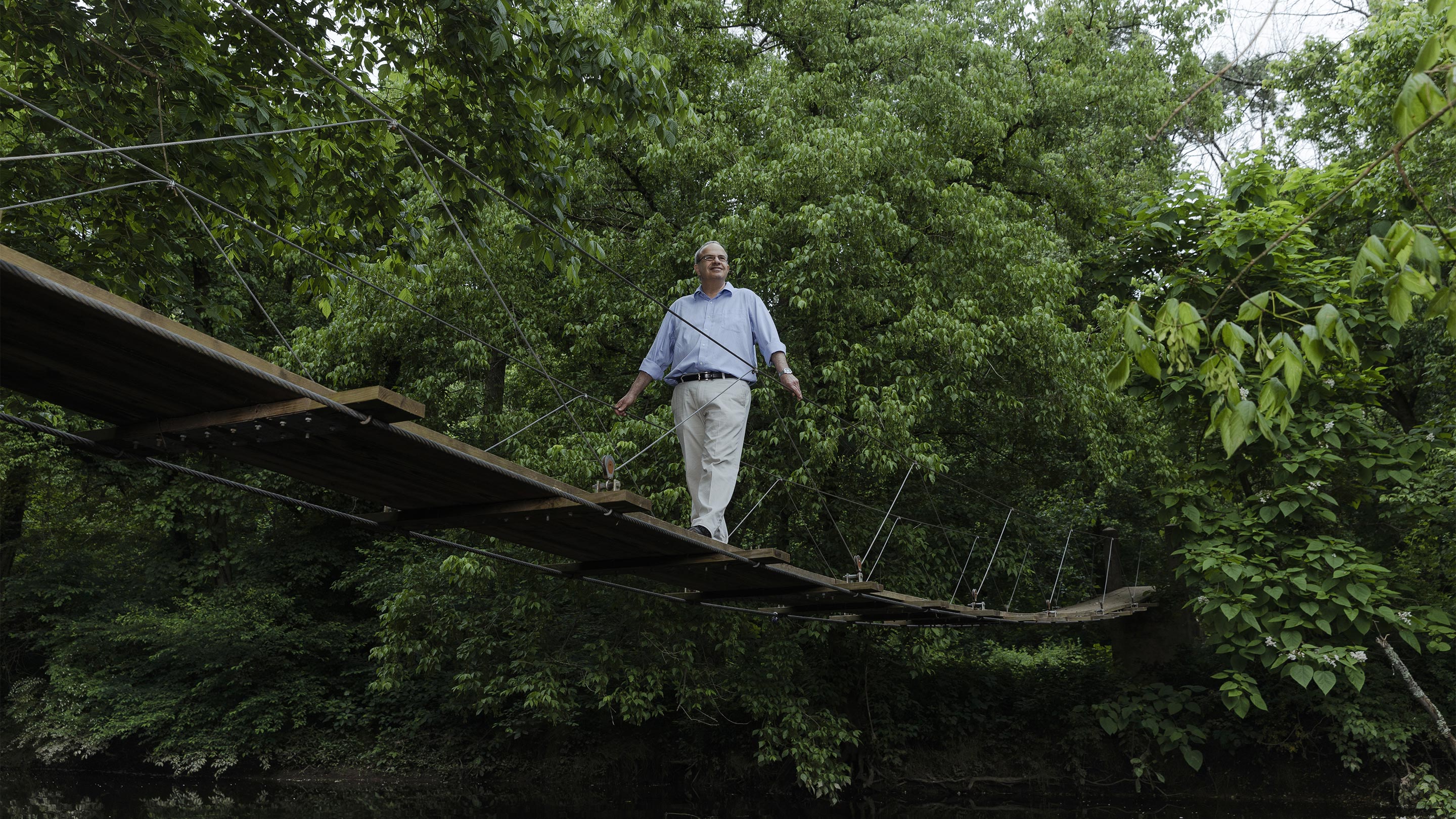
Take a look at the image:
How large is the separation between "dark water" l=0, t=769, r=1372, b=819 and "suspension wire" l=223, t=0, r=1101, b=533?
12.7 feet

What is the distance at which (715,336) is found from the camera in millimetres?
4641

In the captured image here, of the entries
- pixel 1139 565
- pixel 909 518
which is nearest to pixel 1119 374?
pixel 909 518

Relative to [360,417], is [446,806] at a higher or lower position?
lower

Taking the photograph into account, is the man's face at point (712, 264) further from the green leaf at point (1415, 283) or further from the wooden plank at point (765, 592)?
the green leaf at point (1415, 283)

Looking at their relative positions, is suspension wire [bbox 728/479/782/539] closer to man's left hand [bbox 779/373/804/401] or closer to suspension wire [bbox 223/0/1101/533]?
suspension wire [bbox 223/0/1101/533]

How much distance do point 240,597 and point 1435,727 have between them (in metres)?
10.9

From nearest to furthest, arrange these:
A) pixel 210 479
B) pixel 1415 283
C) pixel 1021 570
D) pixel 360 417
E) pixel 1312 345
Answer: pixel 1415 283 → pixel 1312 345 → pixel 360 417 → pixel 210 479 → pixel 1021 570

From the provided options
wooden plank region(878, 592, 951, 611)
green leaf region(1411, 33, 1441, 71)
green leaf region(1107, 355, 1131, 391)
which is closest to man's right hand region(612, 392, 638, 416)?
wooden plank region(878, 592, 951, 611)

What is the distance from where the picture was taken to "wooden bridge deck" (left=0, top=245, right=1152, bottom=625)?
2.16 m

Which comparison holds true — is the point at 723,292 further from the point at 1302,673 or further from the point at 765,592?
the point at 1302,673

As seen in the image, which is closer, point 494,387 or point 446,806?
point 494,387

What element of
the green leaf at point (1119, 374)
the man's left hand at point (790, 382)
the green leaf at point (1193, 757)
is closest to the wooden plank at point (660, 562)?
the man's left hand at point (790, 382)

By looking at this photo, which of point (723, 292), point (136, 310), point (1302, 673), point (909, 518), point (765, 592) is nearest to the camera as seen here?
point (136, 310)

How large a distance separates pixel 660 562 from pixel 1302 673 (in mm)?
4037
